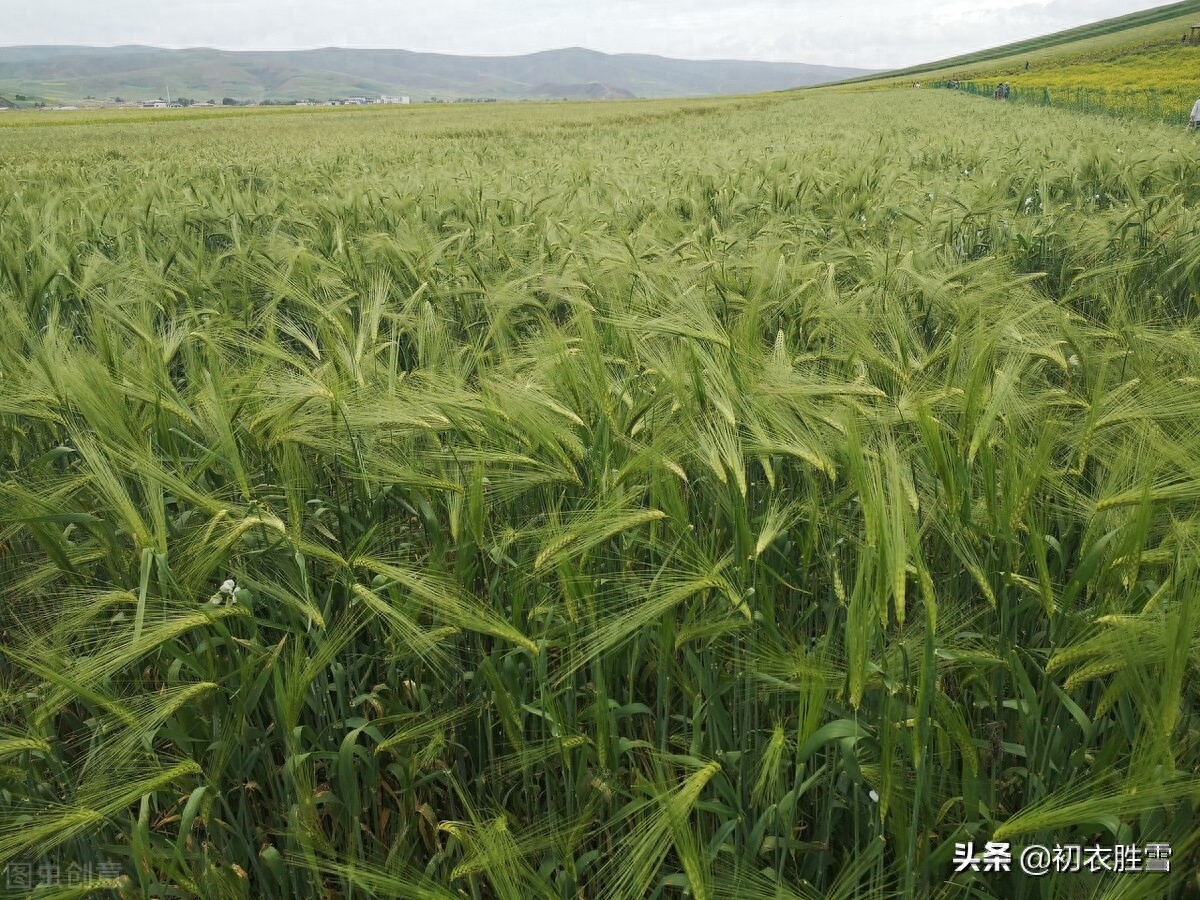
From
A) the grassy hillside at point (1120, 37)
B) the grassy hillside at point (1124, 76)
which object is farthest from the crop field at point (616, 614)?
the grassy hillside at point (1120, 37)

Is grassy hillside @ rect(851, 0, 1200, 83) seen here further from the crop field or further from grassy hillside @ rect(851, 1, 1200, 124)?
the crop field

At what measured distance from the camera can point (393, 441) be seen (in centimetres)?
181

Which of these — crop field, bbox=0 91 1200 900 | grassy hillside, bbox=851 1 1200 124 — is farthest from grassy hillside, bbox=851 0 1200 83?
crop field, bbox=0 91 1200 900

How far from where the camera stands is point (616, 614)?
53.7 inches

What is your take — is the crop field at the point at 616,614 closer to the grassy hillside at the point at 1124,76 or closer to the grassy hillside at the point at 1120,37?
→ the grassy hillside at the point at 1124,76

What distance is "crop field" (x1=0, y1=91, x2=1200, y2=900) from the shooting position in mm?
1188

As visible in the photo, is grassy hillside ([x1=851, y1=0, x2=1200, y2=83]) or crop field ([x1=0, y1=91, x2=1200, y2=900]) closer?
crop field ([x1=0, y1=91, x2=1200, y2=900])

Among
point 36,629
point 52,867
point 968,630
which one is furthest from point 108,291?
point 968,630

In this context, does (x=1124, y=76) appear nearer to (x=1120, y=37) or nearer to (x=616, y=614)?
(x=1120, y=37)

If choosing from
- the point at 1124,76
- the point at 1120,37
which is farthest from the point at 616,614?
the point at 1120,37

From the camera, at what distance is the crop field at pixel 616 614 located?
3.90 feet

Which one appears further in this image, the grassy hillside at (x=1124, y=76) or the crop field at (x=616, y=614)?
the grassy hillside at (x=1124, y=76)

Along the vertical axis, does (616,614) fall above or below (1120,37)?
below

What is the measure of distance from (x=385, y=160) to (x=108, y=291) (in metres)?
10.9
